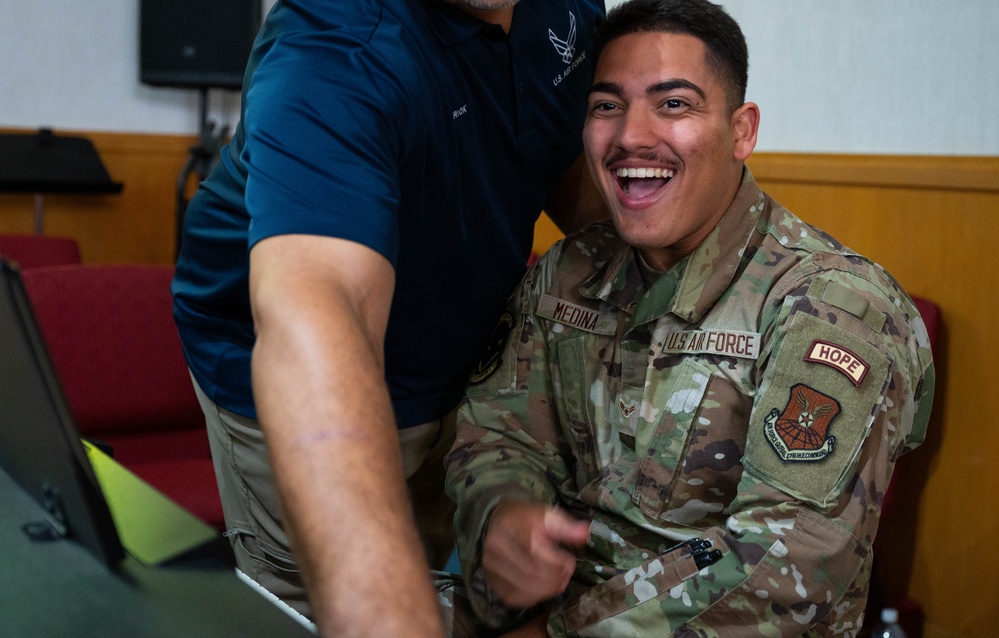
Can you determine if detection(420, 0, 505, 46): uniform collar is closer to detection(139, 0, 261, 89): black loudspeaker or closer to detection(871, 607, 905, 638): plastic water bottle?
detection(871, 607, 905, 638): plastic water bottle

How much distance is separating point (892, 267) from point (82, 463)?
2.05 m

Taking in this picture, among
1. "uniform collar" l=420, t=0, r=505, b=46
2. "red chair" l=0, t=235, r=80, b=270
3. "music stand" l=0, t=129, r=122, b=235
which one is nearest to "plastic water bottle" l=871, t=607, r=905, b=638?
"uniform collar" l=420, t=0, r=505, b=46

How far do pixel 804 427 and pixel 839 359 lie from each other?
93mm

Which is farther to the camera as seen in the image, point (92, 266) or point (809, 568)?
point (92, 266)

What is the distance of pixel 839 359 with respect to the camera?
3.85 feet

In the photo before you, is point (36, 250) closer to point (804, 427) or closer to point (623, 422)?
point (623, 422)

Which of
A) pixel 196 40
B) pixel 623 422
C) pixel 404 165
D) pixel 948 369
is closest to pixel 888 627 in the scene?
pixel 948 369

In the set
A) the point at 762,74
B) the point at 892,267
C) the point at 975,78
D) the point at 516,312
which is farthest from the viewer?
the point at 762,74

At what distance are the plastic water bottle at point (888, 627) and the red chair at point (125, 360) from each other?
160cm

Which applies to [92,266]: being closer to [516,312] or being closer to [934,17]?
[516,312]

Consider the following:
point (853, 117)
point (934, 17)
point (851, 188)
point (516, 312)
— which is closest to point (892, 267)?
point (851, 188)

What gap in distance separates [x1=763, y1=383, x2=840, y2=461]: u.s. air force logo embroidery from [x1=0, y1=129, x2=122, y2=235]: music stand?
4309 millimetres

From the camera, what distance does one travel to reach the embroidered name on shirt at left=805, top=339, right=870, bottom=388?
116cm

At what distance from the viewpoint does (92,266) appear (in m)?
2.62
